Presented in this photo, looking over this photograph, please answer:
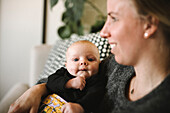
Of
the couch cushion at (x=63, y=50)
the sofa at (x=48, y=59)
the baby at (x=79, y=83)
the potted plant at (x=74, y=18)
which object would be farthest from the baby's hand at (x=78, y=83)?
the potted plant at (x=74, y=18)

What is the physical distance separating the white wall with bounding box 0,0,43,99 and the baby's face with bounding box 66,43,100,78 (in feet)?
6.14

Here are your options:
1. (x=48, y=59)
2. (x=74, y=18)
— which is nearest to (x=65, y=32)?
(x=74, y=18)

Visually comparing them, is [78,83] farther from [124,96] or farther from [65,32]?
[65,32]

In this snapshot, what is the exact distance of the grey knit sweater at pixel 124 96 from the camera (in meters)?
0.58

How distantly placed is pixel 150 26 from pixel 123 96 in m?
0.31

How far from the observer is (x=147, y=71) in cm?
71

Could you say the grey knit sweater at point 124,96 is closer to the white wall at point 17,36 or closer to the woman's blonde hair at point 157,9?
→ the woman's blonde hair at point 157,9

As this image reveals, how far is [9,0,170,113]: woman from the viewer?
0.62m

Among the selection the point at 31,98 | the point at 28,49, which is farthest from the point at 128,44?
the point at 28,49

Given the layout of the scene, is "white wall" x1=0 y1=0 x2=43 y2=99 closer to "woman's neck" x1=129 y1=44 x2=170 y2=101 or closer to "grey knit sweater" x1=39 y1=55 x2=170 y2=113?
"grey knit sweater" x1=39 y1=55 x2=170 y2=113

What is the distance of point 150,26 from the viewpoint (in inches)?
26.0

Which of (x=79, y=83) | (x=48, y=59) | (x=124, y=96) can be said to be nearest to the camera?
(x=124, y=96)

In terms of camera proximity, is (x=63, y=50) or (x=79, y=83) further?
(x=63, y=50)

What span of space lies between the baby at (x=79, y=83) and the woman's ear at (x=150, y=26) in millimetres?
386
